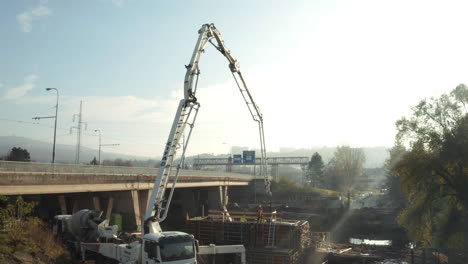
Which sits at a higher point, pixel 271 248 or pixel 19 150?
pixel 19 150

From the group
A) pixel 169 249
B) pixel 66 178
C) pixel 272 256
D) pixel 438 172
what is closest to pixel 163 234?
Result: pixel 169 249

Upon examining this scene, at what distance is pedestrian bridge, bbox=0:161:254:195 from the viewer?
82.4 ft

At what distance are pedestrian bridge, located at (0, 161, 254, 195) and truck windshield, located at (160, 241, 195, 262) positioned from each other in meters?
13.9

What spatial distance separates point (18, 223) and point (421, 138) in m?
31.0

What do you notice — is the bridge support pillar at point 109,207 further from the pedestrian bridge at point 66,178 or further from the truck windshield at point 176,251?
the truck windshield at point 176,251

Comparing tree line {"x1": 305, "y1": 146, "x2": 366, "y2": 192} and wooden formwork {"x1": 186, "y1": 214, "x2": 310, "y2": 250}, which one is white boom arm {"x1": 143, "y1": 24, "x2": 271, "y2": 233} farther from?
tree line {"x1": 305, "y1": 146, "x2": 366, "y2": 192}

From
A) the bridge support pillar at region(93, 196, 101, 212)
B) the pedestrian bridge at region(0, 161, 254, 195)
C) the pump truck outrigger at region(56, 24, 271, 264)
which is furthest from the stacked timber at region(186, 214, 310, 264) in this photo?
the bridge support pillar at region(93, 196, 101, 212)

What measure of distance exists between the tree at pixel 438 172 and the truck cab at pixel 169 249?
22897mm

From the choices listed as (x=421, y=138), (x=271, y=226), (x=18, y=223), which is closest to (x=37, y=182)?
(x=18, y=223)

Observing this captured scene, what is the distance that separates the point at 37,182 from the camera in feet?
87.8

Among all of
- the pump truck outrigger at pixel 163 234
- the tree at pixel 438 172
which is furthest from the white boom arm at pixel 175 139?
the tree at pixel 438 172

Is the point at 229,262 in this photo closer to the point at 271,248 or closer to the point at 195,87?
the point at 271,248

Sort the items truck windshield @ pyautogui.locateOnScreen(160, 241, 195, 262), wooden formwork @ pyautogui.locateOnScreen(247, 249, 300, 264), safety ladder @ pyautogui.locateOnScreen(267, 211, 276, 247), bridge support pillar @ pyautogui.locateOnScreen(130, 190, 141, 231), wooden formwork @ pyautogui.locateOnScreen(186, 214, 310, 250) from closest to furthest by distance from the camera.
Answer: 1. truck windshield @ pyautogui.locateOnScreen(160, 241, 195, 262)
2. wooden formwork @ pyautogui.locateOnScreen(247, 249, 300, 264)
3. safety ladder @ pyautogui.locateOnScreen(267, 211, 276, 247)
4. wooden formwork @ pyautogui.locateOnScreen(186, 214, 310, 250)
5. bridge support pillar @ pyautogui.locateOnScreen(130, 190, 141, 231)

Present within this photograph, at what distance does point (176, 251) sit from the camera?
1700 centimetres
